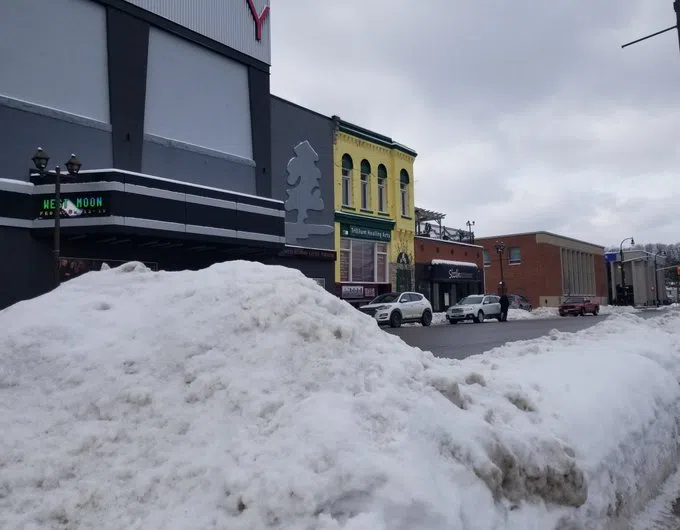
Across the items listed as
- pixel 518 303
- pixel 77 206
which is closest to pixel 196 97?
pixel 77 206

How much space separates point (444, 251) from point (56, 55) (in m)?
25.7

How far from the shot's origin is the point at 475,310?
104ft

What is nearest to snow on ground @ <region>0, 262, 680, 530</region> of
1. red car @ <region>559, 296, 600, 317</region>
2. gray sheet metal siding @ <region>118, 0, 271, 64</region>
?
gray sheet metal siding @ <region>118, 0, 271, 64</region>

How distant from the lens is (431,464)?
337 centimetres

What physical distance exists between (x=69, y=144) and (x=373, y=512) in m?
16.8

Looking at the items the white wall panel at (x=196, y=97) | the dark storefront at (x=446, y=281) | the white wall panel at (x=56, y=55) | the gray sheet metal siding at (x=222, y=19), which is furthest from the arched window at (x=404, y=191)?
the white wall panel at (x=56, y=55)

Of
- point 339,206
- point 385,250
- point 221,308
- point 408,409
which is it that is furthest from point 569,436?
point 385,250

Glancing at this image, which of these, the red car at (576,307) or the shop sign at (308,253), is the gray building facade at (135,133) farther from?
the red car at (576,307)

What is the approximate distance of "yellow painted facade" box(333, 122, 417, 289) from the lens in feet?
93.6

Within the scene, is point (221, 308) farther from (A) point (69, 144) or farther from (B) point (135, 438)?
(A) point (69, 144)

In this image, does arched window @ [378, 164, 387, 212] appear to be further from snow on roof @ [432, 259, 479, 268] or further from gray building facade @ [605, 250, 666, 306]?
gray building facade @ [605, 250, 666, 306]

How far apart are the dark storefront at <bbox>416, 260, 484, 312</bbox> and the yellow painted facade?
210 centimetres

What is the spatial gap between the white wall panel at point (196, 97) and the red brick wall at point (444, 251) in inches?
581

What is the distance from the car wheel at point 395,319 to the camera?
1003 inches
